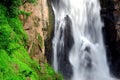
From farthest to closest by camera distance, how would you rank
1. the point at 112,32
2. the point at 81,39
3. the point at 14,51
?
the point at 112,32
the point at 81,39
the point at 14,51

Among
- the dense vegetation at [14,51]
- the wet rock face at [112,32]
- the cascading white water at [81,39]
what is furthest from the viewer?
the wet rock face at [112,32]

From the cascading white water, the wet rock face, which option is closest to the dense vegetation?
the cascading white water

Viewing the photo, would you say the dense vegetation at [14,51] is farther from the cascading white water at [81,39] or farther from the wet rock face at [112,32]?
the wet rock face at [112,32]

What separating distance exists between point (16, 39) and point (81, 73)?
12.1 meters

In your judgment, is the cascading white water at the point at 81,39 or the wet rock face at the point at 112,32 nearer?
the cascading white water at the point at 81,39

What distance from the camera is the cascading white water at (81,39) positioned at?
28844mm

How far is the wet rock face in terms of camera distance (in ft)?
105

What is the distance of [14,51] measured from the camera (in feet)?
55.3

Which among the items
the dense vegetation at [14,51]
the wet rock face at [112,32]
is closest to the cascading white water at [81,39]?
the wet rock face at [112,32]

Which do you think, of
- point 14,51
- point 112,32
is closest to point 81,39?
point 112,32

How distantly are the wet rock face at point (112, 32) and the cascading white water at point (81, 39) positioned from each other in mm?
601

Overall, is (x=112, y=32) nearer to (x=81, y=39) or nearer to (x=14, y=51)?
(x=81, y=39)

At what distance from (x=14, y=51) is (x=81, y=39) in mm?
14635

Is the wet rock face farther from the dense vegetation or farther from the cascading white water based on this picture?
the dense vegetation
